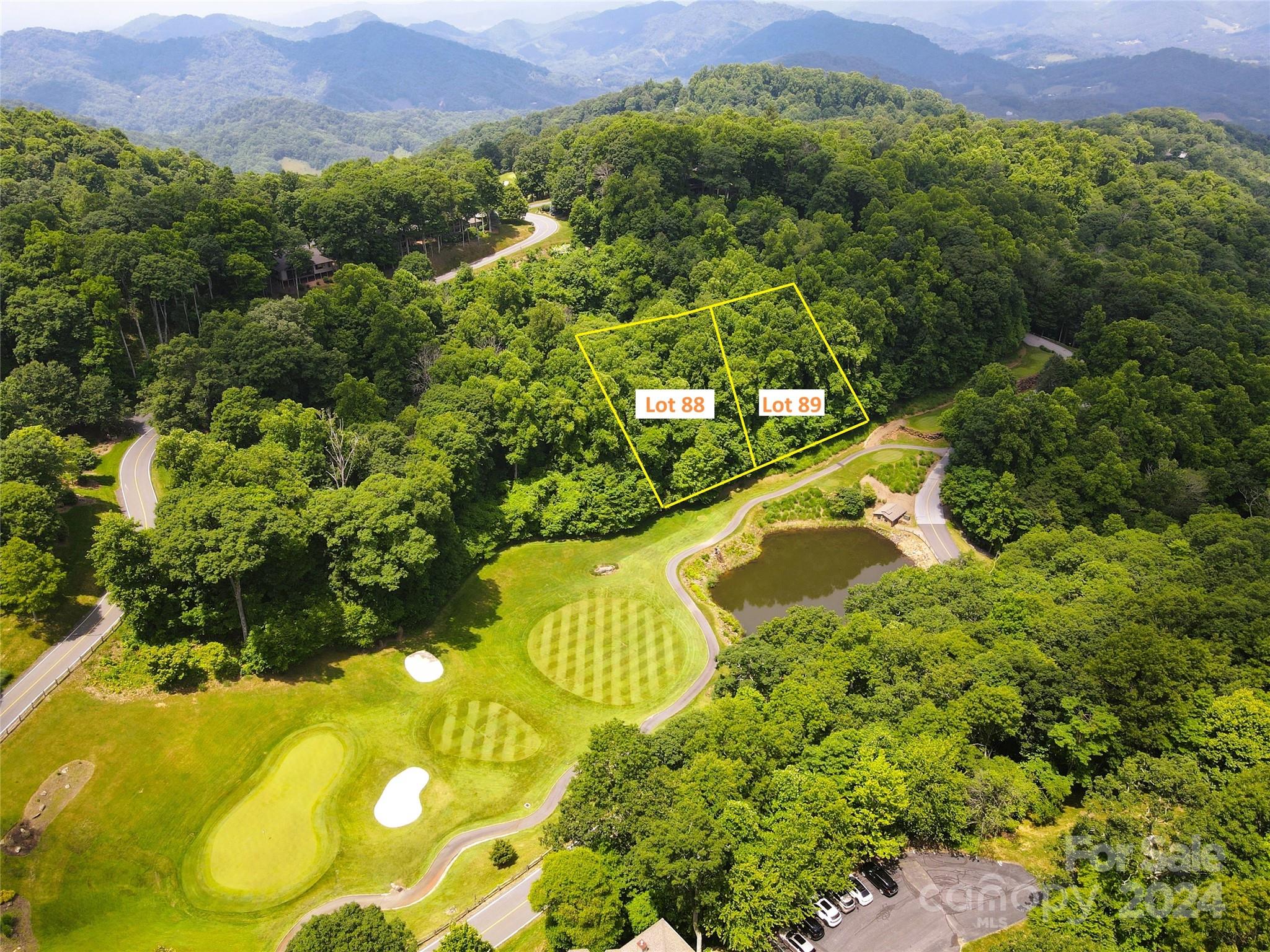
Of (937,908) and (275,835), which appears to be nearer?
(937,908)

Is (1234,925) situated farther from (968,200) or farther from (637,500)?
(968,200)

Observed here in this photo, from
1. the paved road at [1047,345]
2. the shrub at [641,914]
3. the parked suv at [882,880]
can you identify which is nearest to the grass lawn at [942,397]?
the paved road at [1047,345]

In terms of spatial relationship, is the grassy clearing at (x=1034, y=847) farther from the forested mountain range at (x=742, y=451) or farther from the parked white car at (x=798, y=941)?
the parked white car at (x=798, y=941)

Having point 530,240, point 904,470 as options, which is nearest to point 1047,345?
point 904,470

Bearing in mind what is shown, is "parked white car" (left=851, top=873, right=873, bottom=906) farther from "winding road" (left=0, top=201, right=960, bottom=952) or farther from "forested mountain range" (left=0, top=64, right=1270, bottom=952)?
"winding road" (left=0, top=201, right=960, bottom=952)

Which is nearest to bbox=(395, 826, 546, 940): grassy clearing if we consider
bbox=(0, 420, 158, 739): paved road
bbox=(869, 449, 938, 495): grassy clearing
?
bbox=(0, 420, 158, 739): paved road

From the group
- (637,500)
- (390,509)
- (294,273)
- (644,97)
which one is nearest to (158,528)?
(390,509)

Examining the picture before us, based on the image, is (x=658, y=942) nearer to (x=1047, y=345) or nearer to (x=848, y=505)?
(x=848, y=505)
